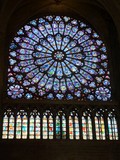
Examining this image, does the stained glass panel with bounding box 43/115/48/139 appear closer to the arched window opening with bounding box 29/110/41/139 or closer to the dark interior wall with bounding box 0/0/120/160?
the arched window opening with bounding box 29/110/41/139

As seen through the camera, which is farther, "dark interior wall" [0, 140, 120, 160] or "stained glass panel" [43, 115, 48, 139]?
"stained glass panel" [43, 115, 48, 139]

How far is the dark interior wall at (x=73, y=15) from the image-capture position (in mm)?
14578

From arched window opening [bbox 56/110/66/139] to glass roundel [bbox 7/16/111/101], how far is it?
34.3 inches

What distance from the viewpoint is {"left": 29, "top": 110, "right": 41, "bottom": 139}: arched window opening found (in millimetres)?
15062

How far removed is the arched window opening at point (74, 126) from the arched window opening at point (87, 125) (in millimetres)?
247

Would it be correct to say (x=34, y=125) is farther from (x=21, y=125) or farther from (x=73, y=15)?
(x=73, y=15)

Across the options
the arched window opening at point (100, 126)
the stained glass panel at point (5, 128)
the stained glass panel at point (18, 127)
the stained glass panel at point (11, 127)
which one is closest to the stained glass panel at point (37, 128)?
the stained glass panel at point (18, 127)

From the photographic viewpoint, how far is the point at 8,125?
49.4ft

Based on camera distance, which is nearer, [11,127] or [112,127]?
[11,127]

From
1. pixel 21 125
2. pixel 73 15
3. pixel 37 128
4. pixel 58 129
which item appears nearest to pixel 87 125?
pixel 58 129

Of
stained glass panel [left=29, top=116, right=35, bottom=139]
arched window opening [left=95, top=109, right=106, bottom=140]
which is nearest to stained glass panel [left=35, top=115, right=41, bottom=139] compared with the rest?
stained glass panel [left=29, top=116, right=35, bottom=139]

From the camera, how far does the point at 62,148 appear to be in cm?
1475

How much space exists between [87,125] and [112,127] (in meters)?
1.03

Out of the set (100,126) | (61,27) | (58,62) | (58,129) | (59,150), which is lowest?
(59,150)
